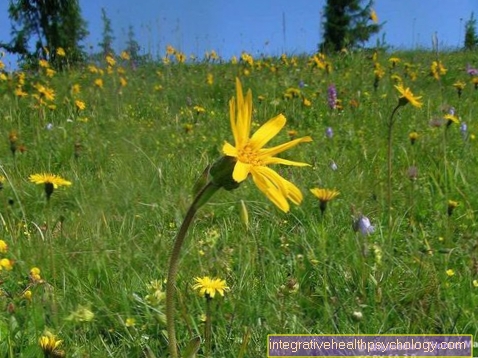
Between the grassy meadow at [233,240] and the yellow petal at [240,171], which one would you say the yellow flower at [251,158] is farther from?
the grassy meadow at [233,240]

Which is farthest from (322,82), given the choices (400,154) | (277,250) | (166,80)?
(277,250)

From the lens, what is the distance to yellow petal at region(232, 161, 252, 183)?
0.66m

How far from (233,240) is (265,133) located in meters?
0.93

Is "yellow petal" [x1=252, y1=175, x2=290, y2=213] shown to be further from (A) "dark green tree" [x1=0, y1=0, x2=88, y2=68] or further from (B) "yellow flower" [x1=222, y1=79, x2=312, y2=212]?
(A) "dark green tree" [x1=0, y1=0, x2=88, y2=68]

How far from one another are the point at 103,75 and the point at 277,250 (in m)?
4.13

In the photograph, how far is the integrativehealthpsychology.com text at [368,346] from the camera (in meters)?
1.06

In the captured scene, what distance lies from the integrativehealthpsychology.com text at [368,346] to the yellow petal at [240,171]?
0.52m

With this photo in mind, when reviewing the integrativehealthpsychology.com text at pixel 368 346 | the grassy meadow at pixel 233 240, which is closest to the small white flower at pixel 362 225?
the grassy meadow at pixel 233 240

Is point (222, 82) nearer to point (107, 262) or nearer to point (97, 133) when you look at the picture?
point (97, 133)

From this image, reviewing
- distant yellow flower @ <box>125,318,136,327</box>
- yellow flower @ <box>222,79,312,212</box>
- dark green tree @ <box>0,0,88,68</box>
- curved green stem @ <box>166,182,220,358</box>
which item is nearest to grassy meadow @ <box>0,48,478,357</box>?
distant yellow flower @ <box>125,318,136,327</box>

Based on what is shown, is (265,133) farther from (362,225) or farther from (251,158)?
(362,225)

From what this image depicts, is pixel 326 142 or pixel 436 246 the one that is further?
pixel 326 142

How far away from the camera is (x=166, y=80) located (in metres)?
5.19

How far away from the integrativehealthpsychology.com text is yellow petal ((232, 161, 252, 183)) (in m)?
0.52
